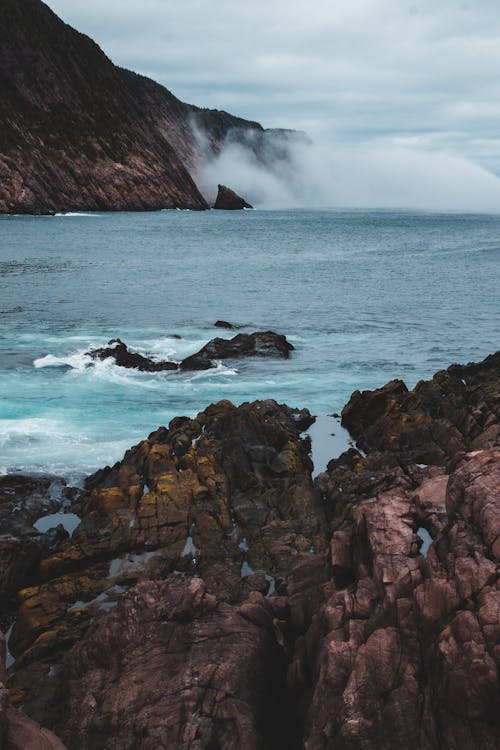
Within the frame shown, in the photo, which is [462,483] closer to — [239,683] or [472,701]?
[472,701]

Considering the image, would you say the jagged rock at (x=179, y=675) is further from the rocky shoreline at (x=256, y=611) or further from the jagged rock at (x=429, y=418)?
the jagged rock at (x=429, y=418)

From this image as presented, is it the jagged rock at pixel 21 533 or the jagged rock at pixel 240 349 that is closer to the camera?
the jagged rock at pixel 21 533

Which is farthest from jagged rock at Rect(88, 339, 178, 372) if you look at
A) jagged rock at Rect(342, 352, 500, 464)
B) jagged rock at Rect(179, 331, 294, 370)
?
jagged rock at Rect(342, 352, 500, 464)

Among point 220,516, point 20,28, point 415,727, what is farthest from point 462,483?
point 20,28

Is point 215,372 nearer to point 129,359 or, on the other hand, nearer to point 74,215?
point 129,359

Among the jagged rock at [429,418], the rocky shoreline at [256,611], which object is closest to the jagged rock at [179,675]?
the rocky shoreline at [256,611]

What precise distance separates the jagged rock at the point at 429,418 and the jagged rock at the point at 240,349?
10.3 m

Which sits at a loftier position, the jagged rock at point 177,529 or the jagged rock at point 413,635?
the jagged rock at point 413,635

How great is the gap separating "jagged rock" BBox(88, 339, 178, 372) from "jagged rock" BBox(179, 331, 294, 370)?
3.18ft

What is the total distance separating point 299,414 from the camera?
87.5 ft

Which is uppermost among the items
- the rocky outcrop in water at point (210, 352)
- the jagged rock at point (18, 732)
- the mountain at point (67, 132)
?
the mountain at point (67, 132)

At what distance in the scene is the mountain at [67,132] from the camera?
143250 millimetres

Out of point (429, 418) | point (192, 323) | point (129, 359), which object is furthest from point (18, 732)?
point (192, 323)

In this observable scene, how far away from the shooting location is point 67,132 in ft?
512
